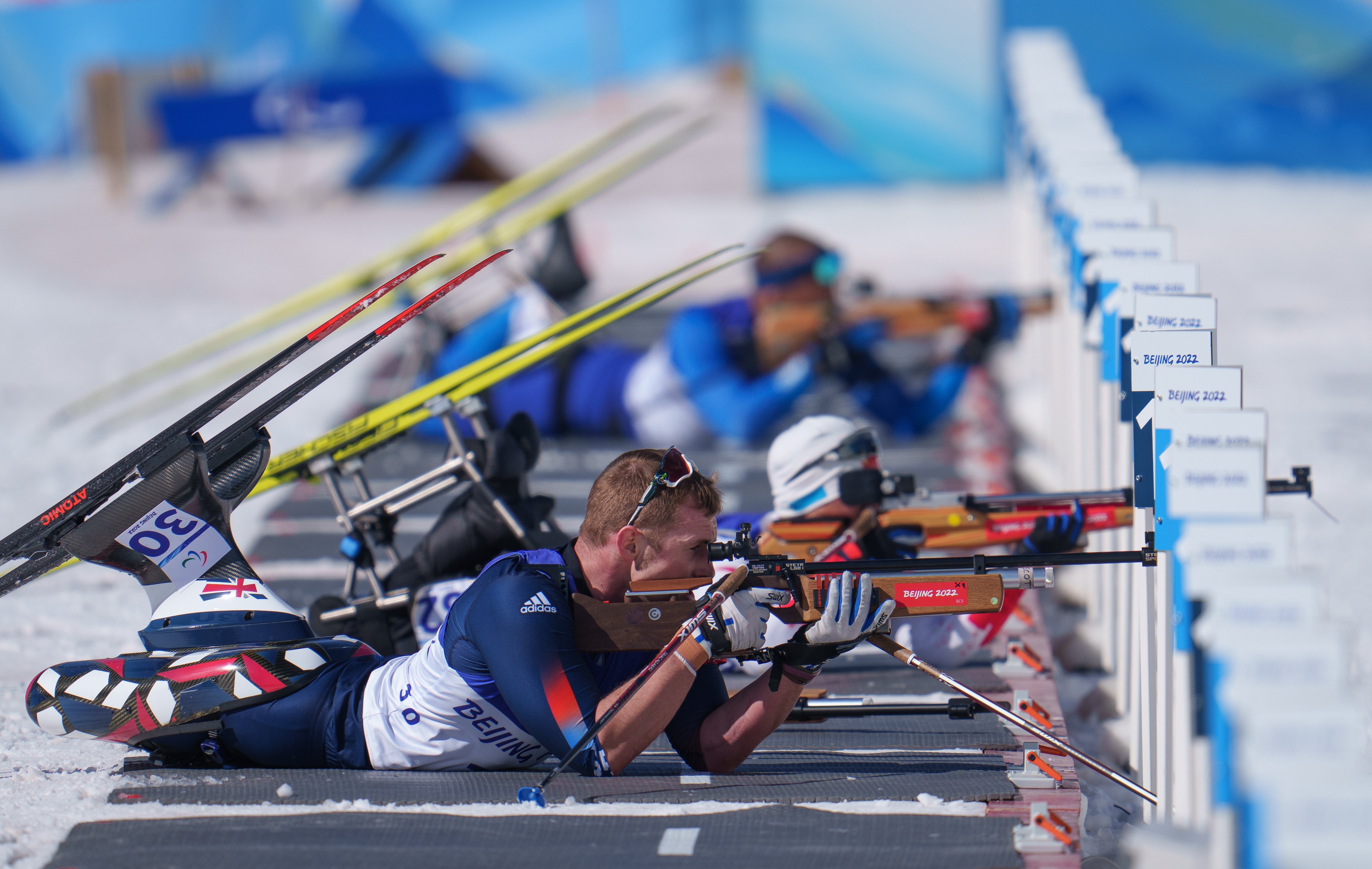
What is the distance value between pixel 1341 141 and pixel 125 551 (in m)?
13.4

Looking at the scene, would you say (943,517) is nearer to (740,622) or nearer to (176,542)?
(740,622)

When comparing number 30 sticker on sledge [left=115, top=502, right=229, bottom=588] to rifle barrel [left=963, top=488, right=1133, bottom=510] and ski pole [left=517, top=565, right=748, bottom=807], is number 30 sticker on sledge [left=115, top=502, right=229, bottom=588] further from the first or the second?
rifle barrel [left=963, top=488, right=1133, bottom=510]

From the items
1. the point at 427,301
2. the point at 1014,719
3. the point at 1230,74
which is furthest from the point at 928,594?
the point at 1230,74

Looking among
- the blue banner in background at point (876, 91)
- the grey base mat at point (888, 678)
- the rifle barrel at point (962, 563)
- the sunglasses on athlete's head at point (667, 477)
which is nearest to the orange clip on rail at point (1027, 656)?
the grey base mat at point (888, 678)

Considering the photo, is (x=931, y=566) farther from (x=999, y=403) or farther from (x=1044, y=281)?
(x=999, y=403)

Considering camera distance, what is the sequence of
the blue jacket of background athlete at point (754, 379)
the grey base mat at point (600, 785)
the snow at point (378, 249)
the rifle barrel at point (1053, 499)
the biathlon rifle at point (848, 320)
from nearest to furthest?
the grey base mat at point (600, 785) → the rifle barrel at point (1053, 499) → the snow at point (378, 249) → the biathlon rifle at point (848, 320) → the blue jacket of background athlete at point (754, 379)

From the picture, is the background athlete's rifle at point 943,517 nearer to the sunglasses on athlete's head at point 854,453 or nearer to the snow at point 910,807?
the sunglasses on athlete's head at point 854,453

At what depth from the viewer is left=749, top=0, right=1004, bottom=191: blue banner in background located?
13.4m

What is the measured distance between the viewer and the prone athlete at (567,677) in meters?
2.84

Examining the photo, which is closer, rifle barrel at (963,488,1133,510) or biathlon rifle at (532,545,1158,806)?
biathlon rifle at (532,545,1158,806)

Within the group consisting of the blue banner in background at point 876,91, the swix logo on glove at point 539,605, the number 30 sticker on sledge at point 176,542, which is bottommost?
the swix logo on glove at point 539,605

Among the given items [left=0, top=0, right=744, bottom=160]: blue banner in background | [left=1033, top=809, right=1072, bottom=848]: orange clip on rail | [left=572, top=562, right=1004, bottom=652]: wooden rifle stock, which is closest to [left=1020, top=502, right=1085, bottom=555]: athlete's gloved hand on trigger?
[left=572, top=562, right=1004, bottom=652]: wooden rifle stock

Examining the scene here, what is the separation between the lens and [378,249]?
40.9 feet

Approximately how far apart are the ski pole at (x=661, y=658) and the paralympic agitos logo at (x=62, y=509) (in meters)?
1.21
